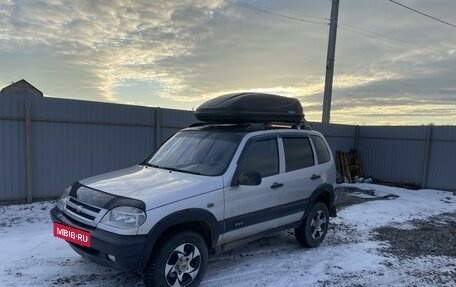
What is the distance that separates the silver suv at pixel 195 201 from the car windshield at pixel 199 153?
0.05ft

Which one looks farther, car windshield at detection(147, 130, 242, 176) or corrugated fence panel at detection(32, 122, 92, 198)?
corrugated fence panel at detection(32, 122, 92, 198)

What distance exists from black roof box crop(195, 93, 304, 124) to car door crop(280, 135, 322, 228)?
16.6 inches

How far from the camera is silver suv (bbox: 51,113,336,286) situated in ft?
11.9

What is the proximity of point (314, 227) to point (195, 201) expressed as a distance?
9.22 feet

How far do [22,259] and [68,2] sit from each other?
19.8ft

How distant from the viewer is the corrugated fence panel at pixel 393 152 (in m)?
14.2

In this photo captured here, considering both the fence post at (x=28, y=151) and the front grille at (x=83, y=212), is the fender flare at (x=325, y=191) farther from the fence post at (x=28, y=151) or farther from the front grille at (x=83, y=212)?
the fence post at (x=28, y=151)

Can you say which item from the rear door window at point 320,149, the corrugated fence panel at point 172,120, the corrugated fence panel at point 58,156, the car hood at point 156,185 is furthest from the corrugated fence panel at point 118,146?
the rear door window at point 320,149

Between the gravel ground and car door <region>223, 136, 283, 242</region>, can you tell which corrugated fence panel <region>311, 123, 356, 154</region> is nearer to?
the gravel ground

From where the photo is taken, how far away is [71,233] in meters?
3.89

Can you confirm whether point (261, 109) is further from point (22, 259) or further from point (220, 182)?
point (22, 259)

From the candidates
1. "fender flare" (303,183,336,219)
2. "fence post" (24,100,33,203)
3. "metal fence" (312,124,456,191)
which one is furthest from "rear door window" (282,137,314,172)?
"metal fence" (312,124,456,191)

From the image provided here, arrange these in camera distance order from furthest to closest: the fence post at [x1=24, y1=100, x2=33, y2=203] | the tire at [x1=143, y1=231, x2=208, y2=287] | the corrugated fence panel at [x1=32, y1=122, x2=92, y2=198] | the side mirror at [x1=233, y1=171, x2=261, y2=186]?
the corrugated fence panel at [x1=32, y1=122, x2=92, y2=198] → the fence post at [x1=24, y1=100, x2=33, y2=203] → the side mirror at [x1=233, y1=171, x2=261, y2=186] → the tire at [x1=143, y1=231, x2=208, y2=287]

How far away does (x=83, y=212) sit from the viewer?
388 cm
